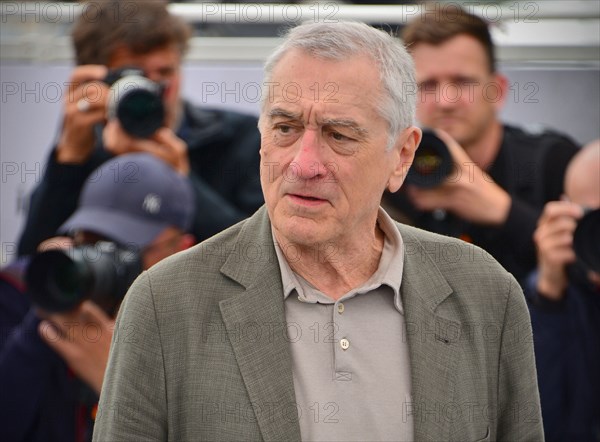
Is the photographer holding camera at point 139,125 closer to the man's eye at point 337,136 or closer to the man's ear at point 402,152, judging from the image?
the man's ear at point 402,152

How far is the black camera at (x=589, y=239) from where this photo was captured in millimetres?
2680

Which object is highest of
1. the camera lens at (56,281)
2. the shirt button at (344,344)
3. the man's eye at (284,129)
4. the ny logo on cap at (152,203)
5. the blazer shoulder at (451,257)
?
the man's eye at (284,129)

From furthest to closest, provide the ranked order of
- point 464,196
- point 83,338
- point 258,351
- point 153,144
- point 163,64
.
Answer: point 163,64 < point 153,144 < point 464,196 < point 83,338 < point 258,351

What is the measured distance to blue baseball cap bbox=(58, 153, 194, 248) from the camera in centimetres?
276

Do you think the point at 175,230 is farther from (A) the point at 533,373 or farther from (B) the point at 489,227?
(A) the point at 533,373

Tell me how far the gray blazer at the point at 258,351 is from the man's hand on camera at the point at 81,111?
4.20ft

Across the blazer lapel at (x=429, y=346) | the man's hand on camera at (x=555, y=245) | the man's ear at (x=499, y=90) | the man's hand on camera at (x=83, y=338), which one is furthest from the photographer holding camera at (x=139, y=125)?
the blazer lapel at (x=429, y=346)

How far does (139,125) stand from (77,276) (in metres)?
0.57

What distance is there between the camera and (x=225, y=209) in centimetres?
297

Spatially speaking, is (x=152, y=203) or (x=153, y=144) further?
(x=153, y=144)

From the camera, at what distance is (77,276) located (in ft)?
8.39

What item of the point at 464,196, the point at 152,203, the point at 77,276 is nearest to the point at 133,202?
the point at 152,203

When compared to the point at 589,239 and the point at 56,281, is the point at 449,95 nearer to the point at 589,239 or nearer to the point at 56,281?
the point at 589,239

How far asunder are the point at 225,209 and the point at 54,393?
0.66 m
